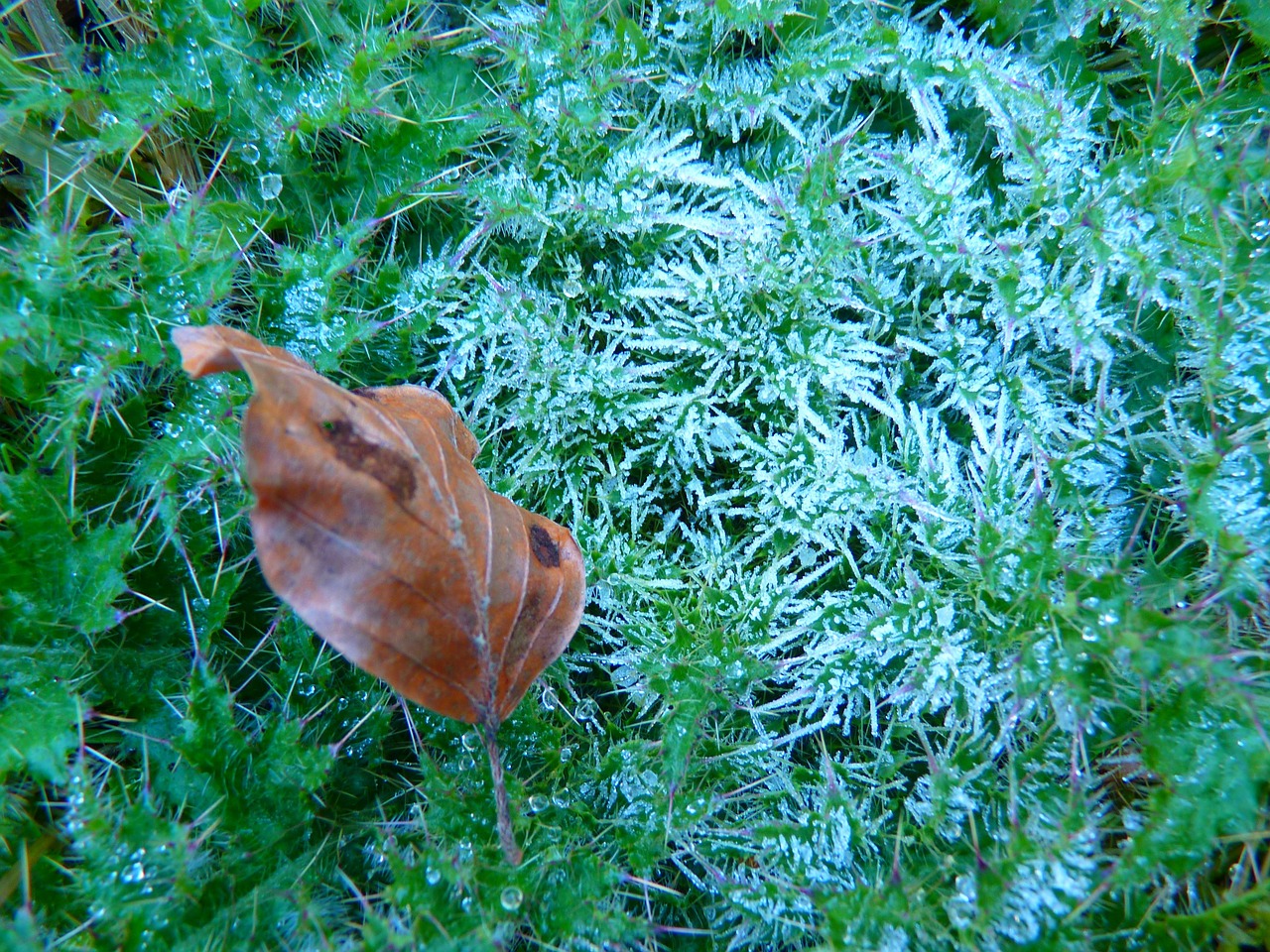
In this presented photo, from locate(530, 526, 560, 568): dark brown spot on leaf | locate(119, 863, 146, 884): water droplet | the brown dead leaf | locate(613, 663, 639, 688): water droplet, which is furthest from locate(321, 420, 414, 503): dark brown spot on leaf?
locate(119, 863, 146, 884): water droplet

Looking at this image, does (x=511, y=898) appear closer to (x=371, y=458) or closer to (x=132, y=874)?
(x=132, y=874)

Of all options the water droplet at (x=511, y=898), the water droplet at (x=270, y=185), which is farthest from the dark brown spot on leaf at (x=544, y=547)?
the water droplet at (x=270, y=185)

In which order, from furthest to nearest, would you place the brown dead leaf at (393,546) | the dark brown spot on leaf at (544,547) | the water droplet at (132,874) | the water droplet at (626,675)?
the water droplet at (626,675) → the dark brown spot on leaf at (544,547) → the water droplet at (132,874) → the brown dead leaf at (393,546)

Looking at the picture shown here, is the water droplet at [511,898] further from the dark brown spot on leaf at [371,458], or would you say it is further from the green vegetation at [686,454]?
the dark brown spot on leaf at [371,458]

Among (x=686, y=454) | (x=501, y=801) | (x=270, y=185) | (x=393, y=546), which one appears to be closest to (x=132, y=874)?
(x=501, y=801)

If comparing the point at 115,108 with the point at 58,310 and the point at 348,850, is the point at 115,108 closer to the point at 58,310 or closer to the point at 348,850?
the point at 58,310

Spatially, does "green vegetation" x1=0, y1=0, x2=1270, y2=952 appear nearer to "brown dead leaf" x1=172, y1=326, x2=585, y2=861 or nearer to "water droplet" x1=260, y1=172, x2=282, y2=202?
"water droplet" x1=260, y1=172, x2=282, y2=202

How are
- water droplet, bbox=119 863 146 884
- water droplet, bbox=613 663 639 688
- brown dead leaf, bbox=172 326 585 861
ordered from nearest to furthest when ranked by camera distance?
brown dead leaf, bbox=172 326 585 861, water droplet, bbox=119 863 146 884, water droplet, bbox=613 663 639 688
